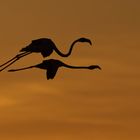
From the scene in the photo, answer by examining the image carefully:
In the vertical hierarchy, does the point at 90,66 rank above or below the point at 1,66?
above

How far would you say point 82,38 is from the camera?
50.5 feet

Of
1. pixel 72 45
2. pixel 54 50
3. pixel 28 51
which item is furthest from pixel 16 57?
pixel 72 45

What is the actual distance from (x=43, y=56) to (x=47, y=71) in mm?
1033

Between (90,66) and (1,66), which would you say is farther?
(90,66)

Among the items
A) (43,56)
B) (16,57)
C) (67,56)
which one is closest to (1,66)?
(16,57)

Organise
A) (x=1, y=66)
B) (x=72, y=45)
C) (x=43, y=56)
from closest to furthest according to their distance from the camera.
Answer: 1. (x=1, y=66)
2. (x=43, y=56)
3. (x=72, y=45)

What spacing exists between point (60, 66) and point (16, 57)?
174 centimetres

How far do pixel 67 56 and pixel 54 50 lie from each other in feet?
1.58

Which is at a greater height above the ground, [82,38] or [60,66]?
[82,38]

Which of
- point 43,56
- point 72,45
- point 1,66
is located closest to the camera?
point 1,66

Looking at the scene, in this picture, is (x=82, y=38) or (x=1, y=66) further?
(x=82, y=38)

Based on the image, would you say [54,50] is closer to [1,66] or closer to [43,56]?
[43,56]

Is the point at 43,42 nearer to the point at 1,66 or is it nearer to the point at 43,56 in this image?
the point at 43,56

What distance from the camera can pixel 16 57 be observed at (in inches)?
551
